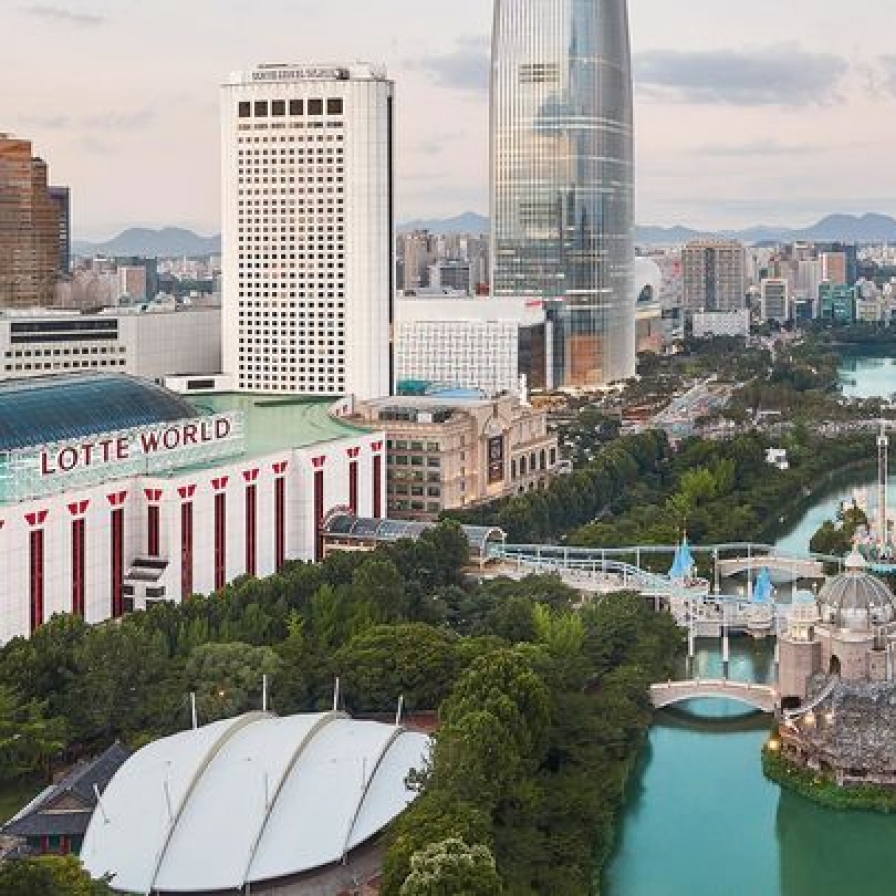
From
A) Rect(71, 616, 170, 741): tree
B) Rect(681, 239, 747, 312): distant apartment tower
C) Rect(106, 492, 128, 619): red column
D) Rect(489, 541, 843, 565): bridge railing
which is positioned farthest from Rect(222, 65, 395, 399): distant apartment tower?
Rect(681, 239, 747, 312): distant apartment tower

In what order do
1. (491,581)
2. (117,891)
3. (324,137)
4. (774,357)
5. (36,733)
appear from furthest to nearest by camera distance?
(774,357)
(324,137)
(491,581)
(36,733)
(117,891)

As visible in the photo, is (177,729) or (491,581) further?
(491,581)

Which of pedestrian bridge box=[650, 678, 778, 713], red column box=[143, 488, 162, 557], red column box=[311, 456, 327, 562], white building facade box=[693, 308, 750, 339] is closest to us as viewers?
pedestrian bridge box=[650, 678, 778, 713]

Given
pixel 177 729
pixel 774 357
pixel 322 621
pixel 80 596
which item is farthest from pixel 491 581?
pixel 774 357

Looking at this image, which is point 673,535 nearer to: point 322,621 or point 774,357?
point 322,621

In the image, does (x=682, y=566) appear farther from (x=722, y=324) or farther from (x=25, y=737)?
(x=722, y=324)

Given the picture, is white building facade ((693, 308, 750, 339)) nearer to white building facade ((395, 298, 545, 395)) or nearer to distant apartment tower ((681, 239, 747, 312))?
distant apartment tower ((681, 239, 747, 312))

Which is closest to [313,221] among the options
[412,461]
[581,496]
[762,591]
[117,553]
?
[412,461]
